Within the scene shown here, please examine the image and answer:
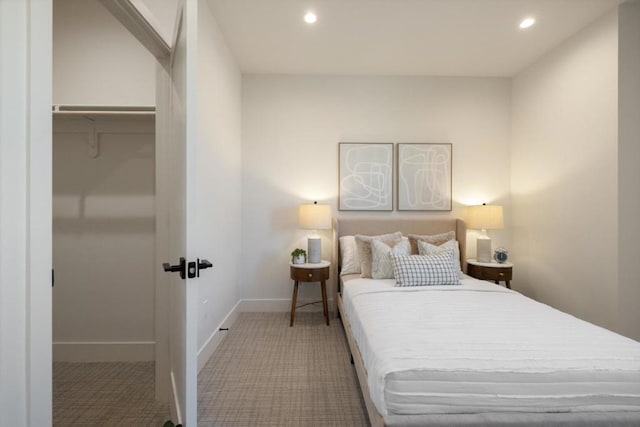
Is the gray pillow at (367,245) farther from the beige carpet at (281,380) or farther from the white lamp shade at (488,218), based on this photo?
the white lamp shade at (488,218)

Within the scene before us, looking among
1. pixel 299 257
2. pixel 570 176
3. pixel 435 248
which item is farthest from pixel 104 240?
pixel 570 176

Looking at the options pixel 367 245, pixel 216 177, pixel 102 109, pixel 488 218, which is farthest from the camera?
pixel 488 218

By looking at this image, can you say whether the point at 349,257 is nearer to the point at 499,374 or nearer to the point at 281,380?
the point at 281,380

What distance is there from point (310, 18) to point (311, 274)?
7.86ft

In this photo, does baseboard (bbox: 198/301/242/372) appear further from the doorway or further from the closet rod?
the closet rod

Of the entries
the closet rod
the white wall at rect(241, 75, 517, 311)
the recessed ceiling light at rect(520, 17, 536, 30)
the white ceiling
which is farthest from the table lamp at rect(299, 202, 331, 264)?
the recessed ceiling light at rect(520, 17, 536, 30)

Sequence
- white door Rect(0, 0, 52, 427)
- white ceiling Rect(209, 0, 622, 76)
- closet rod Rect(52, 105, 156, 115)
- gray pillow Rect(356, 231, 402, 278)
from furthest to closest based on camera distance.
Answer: gray pillow Rect(356, 231, 402, 278) → white ceiling Rect(209, 0, 622, 76) → closet rod Rect(52, 105, 156, 115) → white door Rect(0, 0, 52, 427)

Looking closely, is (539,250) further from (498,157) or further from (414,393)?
(414,393)

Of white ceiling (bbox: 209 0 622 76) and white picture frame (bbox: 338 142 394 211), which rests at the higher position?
white ceiling (bbox: 209 0 622 76)

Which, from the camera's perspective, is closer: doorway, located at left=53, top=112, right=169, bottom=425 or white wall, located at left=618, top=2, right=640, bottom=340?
doorway, located at left=53, top=112, right=169, bottom=425

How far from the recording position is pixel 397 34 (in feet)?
9.29

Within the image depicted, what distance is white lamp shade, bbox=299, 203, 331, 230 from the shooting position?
329 cm

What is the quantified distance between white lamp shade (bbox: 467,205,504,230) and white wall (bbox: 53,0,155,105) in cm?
343

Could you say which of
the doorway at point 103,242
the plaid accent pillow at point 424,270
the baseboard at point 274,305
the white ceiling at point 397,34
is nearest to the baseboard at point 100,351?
the doorway at point 103,242
